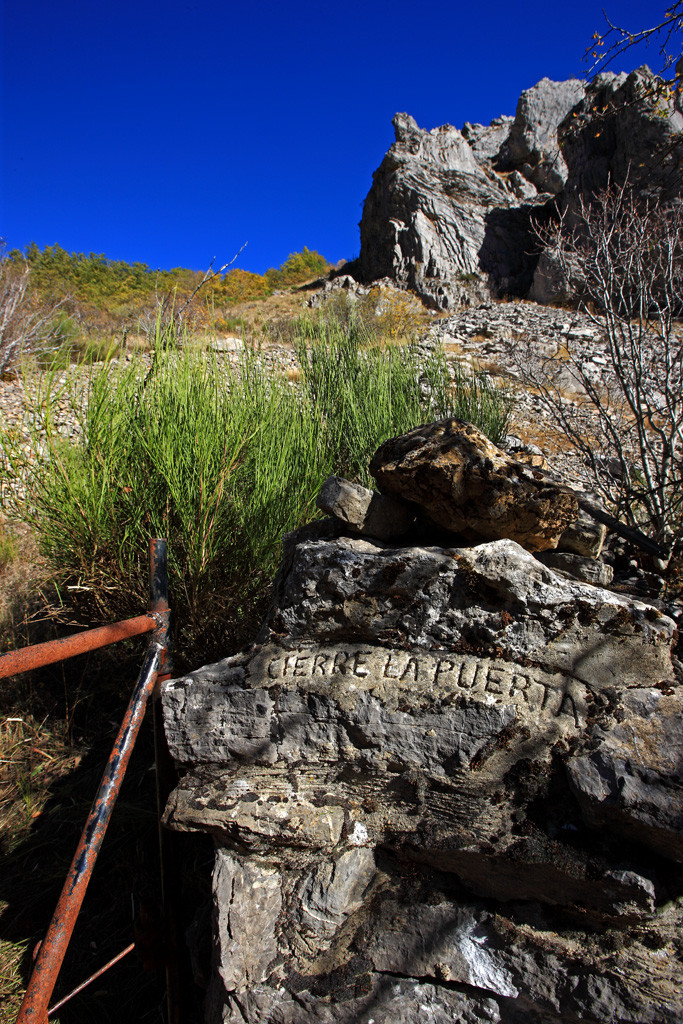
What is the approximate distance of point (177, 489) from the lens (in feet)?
8.13

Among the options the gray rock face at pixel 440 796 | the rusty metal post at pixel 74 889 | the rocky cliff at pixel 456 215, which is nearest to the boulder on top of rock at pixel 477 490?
the gray rock face at pixel 440 796

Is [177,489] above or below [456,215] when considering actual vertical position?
below

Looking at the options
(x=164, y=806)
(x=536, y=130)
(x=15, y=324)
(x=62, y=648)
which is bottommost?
(x=164, y=806)

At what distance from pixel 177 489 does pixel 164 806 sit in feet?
4.36

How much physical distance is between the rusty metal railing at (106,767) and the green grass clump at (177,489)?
0.87 metres

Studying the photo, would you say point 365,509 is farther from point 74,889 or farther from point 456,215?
point 456,215

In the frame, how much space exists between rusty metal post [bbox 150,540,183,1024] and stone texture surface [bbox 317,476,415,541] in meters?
0.65

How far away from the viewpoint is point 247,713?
61.4 inches

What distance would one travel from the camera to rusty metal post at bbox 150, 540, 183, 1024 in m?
1.70

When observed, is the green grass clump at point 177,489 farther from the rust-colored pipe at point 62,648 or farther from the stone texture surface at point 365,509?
the rust-colored pipe at point 62,648

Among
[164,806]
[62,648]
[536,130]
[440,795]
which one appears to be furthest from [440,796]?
[536,130]

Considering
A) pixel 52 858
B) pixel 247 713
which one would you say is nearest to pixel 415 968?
pixel 247 713

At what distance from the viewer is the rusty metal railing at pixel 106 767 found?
1.23 m

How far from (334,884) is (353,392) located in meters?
3.34
